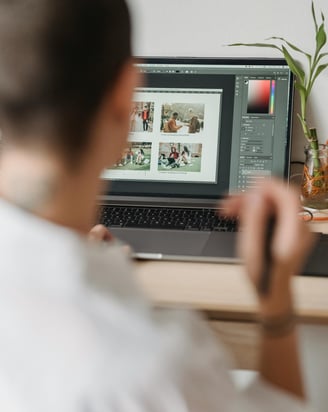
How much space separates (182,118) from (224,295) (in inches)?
25.4

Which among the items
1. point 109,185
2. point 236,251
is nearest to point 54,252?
point 236,251

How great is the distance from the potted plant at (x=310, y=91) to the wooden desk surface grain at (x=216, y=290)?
47cm

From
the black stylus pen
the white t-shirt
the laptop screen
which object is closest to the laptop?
the laptop screen

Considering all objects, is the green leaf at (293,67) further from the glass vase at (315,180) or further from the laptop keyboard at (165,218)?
the laptop keyboard at (165,218)

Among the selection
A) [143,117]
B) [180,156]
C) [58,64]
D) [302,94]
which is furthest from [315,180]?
[58,64]

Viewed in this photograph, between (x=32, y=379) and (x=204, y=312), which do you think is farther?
(x=204, y=312)

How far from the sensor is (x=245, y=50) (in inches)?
64.1

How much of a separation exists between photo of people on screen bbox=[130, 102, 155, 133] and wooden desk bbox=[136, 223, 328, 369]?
51 centimetres

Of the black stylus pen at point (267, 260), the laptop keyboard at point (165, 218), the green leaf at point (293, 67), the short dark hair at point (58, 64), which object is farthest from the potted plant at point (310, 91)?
the short dark hair at point (58, 64)

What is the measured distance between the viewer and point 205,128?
5.06 ft

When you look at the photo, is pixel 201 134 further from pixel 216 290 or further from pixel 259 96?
pixel 216 290

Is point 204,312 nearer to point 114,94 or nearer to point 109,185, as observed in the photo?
point 114,94

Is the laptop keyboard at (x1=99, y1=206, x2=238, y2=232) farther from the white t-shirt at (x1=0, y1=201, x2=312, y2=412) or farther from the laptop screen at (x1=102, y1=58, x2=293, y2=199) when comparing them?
the white t-shirt at (x1=0, y1=201, x2=312, y2=412)

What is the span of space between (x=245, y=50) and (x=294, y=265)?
1046 millimetres
